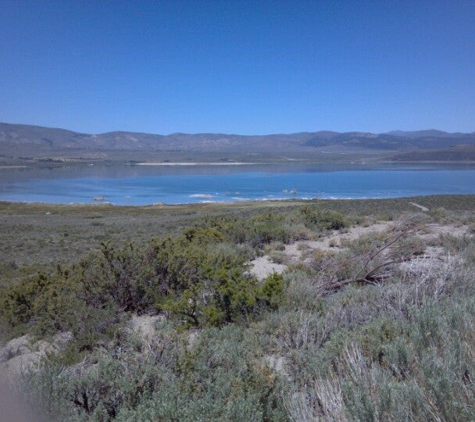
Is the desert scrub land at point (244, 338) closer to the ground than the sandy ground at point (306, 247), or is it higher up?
higher up

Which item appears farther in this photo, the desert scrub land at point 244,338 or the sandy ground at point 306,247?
the sandy ground at point 306,247

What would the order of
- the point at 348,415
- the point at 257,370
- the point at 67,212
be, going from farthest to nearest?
the point at 67,212 < the point at 257,370 < the point at 348,415

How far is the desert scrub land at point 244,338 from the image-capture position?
115 inches

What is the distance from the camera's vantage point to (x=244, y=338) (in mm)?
4938

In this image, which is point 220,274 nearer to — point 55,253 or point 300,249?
point 300,249

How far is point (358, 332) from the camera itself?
4141 mm

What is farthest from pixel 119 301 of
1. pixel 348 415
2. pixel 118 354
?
pixel 348 415

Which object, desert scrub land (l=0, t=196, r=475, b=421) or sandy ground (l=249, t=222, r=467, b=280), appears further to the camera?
sandy ground (l=249, t=222, r=467, b=280)

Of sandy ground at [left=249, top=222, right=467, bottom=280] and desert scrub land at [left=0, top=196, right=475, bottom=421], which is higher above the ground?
desert scrub land at [left=0, top=196, right=475, bottom=421]

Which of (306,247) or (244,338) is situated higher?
(244,338)

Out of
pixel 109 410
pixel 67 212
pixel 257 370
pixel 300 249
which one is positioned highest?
pixel 257 370

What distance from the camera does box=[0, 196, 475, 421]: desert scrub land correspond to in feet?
9.61

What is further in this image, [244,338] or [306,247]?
[306,247]

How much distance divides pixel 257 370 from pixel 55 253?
56.8ft
